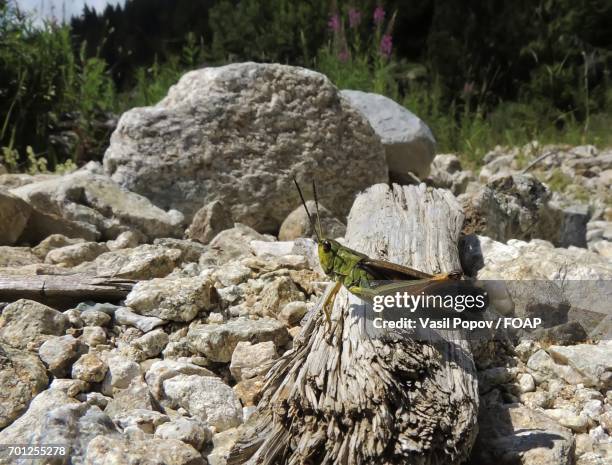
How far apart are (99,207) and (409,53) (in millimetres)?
8141

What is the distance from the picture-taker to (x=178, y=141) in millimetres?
3971

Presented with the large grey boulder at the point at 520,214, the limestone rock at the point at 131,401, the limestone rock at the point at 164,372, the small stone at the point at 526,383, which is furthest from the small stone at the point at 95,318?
the large grey boulder at the point at 520,214

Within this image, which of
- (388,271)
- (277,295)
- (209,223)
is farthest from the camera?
(209,223)

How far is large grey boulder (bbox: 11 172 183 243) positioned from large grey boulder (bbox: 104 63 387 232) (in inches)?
8.0

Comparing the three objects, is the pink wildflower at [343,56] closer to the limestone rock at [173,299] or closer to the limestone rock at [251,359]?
the limestone rock at [173,299]

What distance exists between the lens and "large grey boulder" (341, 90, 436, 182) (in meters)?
4.79

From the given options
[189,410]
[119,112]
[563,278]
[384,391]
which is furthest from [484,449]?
[119,112]

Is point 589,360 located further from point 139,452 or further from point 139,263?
point 139,263

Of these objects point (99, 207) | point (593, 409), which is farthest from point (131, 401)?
point (99, 207)

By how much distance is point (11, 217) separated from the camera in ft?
10.5

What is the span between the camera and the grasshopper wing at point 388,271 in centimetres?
176

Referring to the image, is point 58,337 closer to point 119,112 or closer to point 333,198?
point 333,198

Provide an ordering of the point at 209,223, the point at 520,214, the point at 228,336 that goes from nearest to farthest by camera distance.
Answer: the point at 228,336
the point at 209,223
the point at 520,214

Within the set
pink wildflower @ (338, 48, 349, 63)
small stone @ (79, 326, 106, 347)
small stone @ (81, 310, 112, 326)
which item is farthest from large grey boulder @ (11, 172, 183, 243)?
pink wildflower @ (338, 48, 349, 63)
